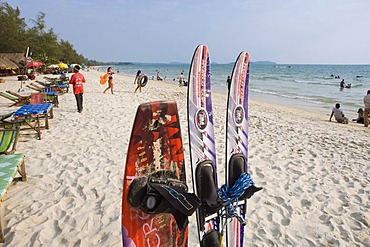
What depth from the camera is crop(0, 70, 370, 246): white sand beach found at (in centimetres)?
273

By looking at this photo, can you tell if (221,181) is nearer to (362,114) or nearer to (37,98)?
(37,98)

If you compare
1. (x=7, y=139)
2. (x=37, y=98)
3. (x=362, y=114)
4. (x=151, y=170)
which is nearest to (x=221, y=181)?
(x=151, y=170)

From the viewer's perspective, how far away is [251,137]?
21.9ft

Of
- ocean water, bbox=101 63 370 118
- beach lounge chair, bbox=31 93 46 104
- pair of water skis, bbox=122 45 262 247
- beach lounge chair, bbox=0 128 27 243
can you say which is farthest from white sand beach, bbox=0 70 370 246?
ocean water, bbox=101 63 370 118

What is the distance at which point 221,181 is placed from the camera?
4.03 meters

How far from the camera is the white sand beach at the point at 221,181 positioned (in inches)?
107

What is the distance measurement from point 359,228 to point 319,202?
1.89ft

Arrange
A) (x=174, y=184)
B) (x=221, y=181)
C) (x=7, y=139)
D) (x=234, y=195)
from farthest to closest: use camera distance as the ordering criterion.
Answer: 1. (x=7, y=139)
2. (x=221, y=181)
3. (x=234, y=195)
4. (x=174, y=184)

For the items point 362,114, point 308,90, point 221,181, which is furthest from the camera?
point 308,90

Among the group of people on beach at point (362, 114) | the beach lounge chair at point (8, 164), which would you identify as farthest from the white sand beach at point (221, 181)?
the group of people on beach at point (362, 114)

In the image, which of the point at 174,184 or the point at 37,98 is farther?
the point at 37,98

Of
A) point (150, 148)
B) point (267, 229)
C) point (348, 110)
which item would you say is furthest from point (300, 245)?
point (348, 110)

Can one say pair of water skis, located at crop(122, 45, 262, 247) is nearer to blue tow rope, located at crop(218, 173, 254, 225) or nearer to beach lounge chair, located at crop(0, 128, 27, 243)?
blue tow rope, located at crop(218, 173, 254, 225)

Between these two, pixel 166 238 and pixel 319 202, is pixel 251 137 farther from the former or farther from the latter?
pixel 166 238
